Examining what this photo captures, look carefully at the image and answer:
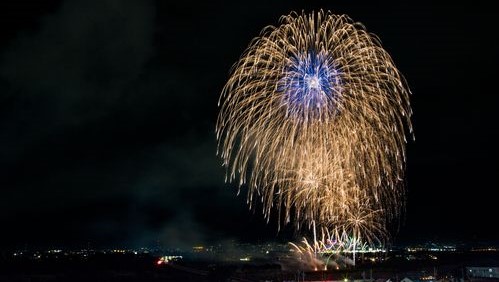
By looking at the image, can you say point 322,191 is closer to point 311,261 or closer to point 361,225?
point 361,225

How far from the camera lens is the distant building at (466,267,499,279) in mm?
66431

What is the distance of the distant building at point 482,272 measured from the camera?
66.4 metres

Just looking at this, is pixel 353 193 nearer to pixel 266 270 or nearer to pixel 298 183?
pixel 298 183

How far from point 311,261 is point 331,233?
36.5 m

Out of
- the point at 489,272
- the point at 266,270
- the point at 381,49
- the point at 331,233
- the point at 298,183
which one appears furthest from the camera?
the point at 266,270

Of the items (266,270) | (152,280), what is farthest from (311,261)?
(152,280)

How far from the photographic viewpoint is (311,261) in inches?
3022

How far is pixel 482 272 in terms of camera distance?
223 ft

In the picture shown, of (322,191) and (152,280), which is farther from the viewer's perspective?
(152,280)

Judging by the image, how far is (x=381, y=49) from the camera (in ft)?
97.3

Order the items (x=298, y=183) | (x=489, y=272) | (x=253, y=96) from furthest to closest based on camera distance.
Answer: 1. (x=489, y=272)
2. (x=298, y=183)
3. (x=253, y=96)

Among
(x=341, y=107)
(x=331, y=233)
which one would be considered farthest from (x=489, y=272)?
(x=341, y=107)

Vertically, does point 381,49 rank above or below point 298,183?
above

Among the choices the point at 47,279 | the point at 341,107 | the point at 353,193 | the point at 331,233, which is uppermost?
the point at 341,107
